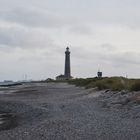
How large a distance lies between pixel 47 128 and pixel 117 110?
5.96 m

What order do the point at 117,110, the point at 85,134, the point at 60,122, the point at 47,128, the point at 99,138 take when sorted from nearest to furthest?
the point at 99,138, the point at 85,134, the point at 47,128, the point at 60,122, the point at 117,110

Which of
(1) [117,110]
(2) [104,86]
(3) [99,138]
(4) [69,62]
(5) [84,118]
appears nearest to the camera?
(3) [99,138]

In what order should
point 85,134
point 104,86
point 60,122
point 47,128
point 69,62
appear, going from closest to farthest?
point 85,134 < point 47,128 < point 60,122 < point 104,86 < point 69,62

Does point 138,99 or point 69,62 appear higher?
point 69,62

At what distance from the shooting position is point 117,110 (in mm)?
20000

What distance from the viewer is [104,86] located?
38.9 m

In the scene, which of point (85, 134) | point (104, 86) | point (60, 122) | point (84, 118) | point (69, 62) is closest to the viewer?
point (85, 134)

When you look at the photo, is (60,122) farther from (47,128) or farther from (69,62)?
(69,62)

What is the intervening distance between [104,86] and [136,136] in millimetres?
26608

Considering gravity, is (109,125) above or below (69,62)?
below

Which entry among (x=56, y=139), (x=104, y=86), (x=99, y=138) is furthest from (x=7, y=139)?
(x=104, y=86)

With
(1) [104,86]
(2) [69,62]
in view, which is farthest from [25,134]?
(2) [69,62]

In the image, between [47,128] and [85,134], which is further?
[47,128]

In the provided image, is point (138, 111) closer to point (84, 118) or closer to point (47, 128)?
point (84, 118)
